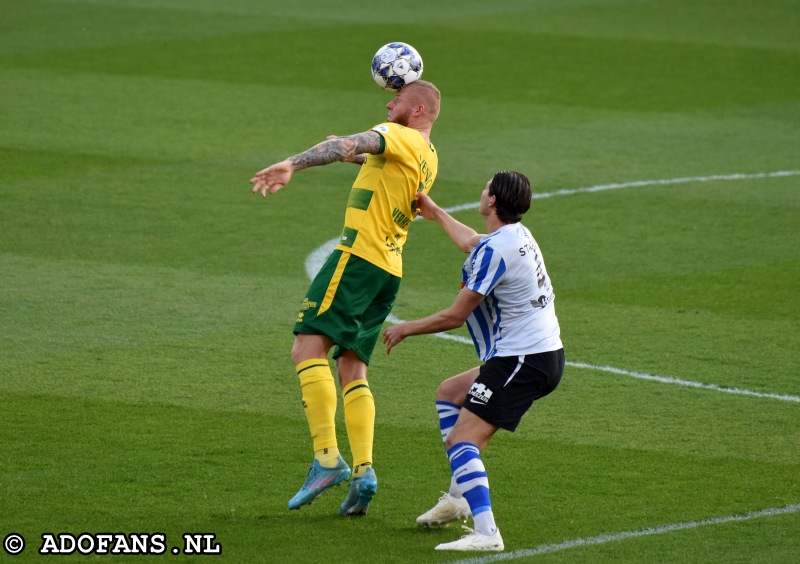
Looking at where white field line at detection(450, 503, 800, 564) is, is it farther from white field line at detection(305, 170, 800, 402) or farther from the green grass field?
white field line at detection(305, 170, 800, 402)

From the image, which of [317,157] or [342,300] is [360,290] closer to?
[342,300]

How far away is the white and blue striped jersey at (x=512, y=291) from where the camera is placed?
19.3ft

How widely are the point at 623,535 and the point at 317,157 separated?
2271 mm

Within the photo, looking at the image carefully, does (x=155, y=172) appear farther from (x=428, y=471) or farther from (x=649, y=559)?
(x=649, y=559)

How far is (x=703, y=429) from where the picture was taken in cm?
764

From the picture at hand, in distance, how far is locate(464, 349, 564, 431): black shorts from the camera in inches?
232

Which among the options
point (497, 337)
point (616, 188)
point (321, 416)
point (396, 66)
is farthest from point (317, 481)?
point (616, 188)

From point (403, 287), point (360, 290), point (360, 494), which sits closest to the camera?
point (360, 494)

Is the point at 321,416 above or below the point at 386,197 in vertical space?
below

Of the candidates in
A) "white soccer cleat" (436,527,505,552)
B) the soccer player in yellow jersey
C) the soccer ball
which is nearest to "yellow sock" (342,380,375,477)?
the soccer player in yellow jersey

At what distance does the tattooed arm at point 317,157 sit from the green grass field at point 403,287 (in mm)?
1605

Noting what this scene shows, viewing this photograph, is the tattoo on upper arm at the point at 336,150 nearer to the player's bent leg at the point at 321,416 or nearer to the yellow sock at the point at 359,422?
the player's bent leg at the point at 321,416

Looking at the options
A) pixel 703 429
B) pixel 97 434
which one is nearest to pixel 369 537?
pixel 97 434

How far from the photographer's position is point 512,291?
19.6 ft
